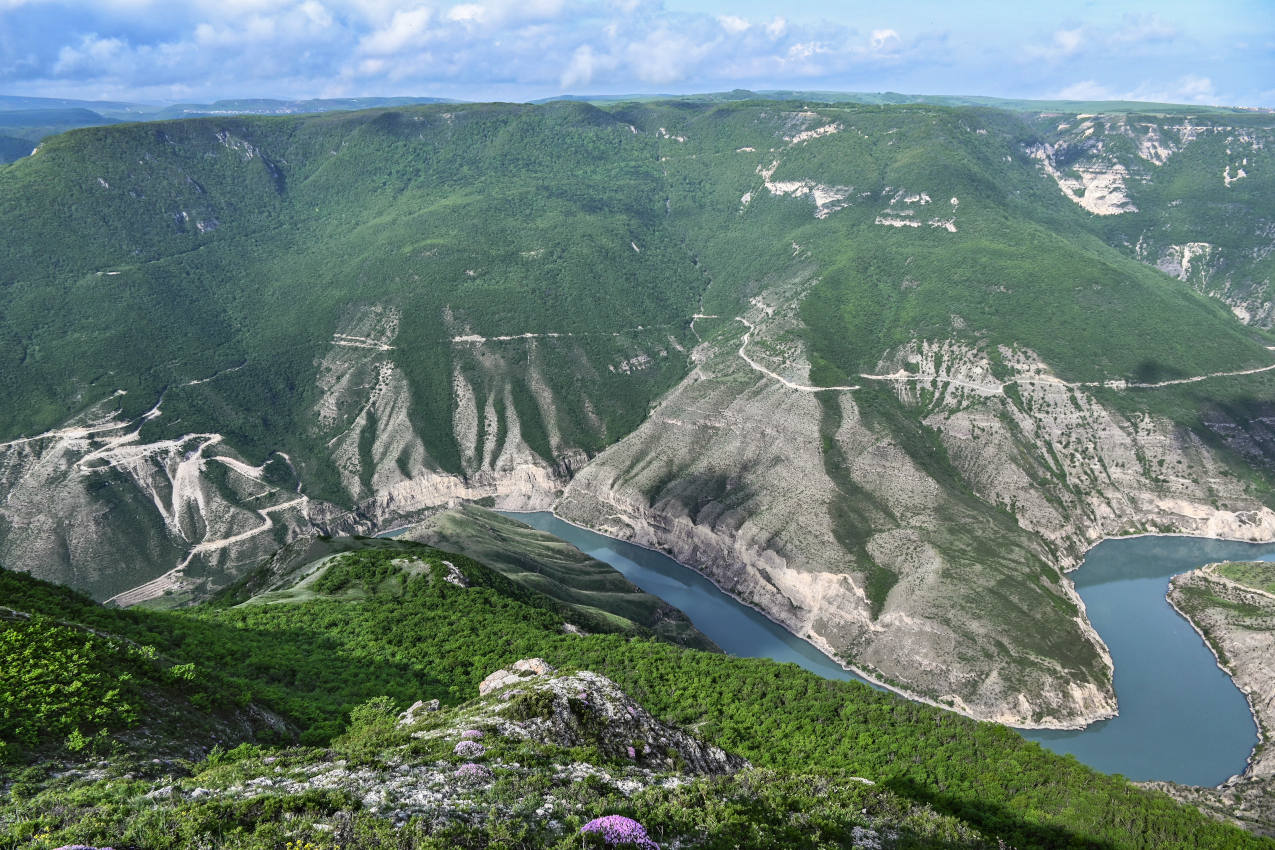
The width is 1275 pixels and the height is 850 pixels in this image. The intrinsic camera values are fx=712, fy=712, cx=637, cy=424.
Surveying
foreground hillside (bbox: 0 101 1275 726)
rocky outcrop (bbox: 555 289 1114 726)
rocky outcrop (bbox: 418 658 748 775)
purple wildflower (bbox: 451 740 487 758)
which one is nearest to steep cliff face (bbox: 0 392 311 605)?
foreground hillside (bbox: 0 101 1275 726)

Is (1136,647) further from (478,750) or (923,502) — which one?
(478,750)

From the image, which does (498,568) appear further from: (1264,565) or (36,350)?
(36,350)

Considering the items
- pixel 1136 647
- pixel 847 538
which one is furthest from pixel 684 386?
pixel 1136 647

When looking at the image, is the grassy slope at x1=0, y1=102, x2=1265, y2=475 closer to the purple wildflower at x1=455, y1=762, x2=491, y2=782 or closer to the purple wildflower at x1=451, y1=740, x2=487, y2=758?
the purple wildflower at x1=451, y1=740, x2=487, y2=758

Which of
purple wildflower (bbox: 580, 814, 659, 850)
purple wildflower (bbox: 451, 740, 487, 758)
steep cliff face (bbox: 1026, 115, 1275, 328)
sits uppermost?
steep cliff face (bbox: 1026, 115, 1275, 328)

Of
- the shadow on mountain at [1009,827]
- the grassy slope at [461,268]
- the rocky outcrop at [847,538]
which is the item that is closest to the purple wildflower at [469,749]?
Result: the shadow on mountain at [1009,827]

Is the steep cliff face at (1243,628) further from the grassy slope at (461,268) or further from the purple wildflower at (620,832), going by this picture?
the purple wildflower at (620,832)
